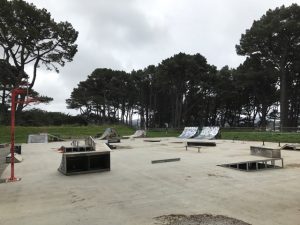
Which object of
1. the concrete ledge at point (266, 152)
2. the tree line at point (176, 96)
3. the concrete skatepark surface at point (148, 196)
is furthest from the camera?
the tree line at point (176, 96)

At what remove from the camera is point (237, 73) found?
4172 centimetres

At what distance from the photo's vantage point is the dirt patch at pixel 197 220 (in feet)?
15.9

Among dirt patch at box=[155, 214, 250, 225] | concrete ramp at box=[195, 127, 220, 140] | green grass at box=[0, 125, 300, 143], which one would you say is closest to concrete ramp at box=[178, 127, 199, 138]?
concrete ramp at box=[195, 127, 220, 140]

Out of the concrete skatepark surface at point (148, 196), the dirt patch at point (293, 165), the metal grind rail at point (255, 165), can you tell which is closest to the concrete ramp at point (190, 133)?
the metal grind rail at point (255, 165)

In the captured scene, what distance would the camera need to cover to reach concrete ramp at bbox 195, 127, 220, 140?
29.5 meters

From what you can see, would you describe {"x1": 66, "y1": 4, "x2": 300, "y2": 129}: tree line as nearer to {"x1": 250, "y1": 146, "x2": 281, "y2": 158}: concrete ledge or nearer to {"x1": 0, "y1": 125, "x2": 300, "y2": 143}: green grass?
{"x1": 0, "y1": 125, "x2": 300, "y2": 143}: green grass

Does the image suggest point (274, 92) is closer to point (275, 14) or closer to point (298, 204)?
point (275, 14)

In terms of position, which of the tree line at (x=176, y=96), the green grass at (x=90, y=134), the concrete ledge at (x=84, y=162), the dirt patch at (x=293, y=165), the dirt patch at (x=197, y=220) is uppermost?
the tree line at (x=176, y=96)

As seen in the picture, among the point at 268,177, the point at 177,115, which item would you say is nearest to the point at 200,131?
the point at 177,115

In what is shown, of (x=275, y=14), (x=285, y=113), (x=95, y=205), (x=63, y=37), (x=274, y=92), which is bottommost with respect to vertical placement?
(x=95, y=205)

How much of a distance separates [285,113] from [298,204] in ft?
110

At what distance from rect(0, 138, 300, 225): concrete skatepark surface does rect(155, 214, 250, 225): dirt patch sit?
0.48 ft

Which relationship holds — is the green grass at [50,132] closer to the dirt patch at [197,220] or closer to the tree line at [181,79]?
the tree line at [181,79]

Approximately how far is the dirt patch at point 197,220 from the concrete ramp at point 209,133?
2405 cm
